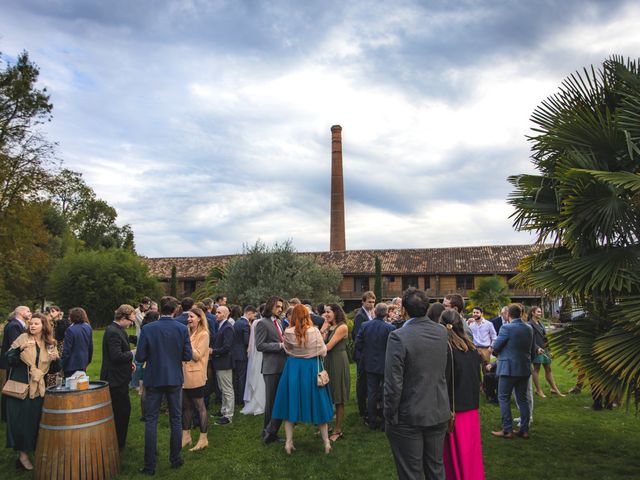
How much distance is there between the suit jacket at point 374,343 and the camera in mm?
7344

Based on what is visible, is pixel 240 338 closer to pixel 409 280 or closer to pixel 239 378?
pixel 239 378

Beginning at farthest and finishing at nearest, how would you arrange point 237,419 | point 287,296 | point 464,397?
point 287,296 < point 237,419 < point 464,397

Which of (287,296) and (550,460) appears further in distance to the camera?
(287,296)

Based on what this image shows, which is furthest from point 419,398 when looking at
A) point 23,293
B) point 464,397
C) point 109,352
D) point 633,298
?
point 23,293

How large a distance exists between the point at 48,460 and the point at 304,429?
12.5ft

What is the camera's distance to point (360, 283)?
1763 inches

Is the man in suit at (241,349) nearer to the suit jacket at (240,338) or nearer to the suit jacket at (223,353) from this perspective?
the suit jacket at (240,338)

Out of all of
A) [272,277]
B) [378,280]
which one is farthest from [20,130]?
[378,280]

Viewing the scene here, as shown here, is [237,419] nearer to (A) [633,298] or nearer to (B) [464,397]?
(B) [464,397]

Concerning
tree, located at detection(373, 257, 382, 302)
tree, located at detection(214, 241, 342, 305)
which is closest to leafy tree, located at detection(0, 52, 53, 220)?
tree, located at detection(214, 241, 342, 305)

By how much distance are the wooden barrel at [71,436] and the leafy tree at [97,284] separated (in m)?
34.1

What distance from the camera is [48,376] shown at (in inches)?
264

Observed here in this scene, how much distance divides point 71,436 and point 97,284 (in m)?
35.3

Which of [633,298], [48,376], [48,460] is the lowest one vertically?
[48,460]
